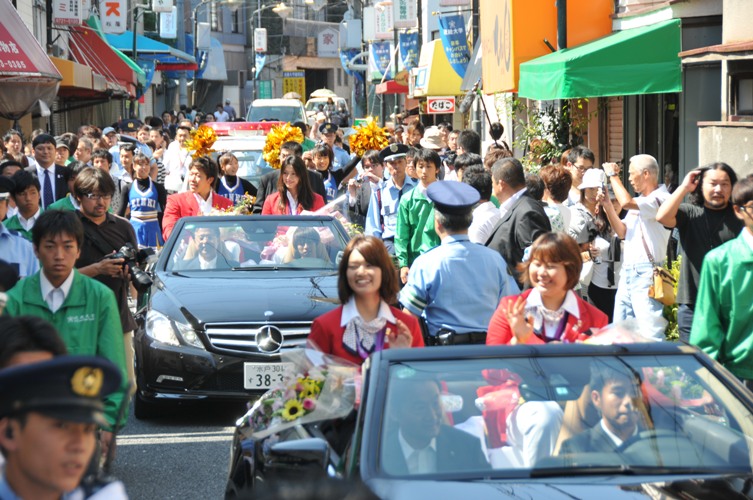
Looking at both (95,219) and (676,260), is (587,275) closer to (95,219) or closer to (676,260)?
(676,260)

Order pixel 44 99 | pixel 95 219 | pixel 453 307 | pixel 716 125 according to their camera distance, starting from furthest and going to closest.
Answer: pixel 44 99, pixel 716 125, pixel 95 219, pixel 453 307

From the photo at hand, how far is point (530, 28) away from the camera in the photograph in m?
18.6

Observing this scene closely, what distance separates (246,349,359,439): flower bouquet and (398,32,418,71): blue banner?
38868mm

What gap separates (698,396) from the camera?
15.6 feet

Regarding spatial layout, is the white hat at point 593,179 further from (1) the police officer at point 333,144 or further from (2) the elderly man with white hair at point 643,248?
(1) the police officer at point 333,144

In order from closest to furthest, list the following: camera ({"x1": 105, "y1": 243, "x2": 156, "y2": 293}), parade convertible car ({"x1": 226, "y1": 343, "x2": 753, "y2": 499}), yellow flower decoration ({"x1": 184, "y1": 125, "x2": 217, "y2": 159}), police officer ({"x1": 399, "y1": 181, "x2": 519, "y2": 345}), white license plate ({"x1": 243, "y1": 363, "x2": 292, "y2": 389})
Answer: parade convertible car ({"x1": 226, "y1": 343, "x2": 753, "y2": 499}), police officer ({"x1": 399, "y1": 181, "x2": 519, "y2": 345}), camera ({"x1": 105, "y1": 243, "x2": 156, "y2": 293}), white license plate ({"x1": 243, "y1": 363, "x2": 292, "y2": 389}), yellow flower decoration ({"x1": 184, "y1": 125, "x2": 217, "y2": 159})

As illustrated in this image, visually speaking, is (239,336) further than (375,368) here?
Yes

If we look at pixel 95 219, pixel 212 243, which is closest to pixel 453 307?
pixel 95 219

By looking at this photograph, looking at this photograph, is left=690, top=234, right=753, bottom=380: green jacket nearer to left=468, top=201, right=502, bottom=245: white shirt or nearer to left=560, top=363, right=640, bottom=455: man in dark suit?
left=560, top=363, right=640, bottom=455: man in dark suit

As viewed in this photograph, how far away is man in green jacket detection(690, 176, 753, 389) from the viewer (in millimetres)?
6258

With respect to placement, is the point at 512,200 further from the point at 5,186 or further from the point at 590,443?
the point at 590,443

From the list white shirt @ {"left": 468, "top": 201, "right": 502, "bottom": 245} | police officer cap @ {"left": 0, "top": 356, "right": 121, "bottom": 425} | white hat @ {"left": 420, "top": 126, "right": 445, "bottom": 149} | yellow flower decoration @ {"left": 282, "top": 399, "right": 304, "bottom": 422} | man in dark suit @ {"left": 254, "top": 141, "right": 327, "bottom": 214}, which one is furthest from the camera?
white hat @ {"left": 420, "top": 126, "right": 445, "bottom": 149}

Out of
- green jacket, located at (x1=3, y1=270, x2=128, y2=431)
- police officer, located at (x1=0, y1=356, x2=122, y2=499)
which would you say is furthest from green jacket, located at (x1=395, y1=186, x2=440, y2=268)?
police officer, located at (x1=0, y1=356, x2=122, y2=499)

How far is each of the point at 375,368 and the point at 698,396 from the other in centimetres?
121
